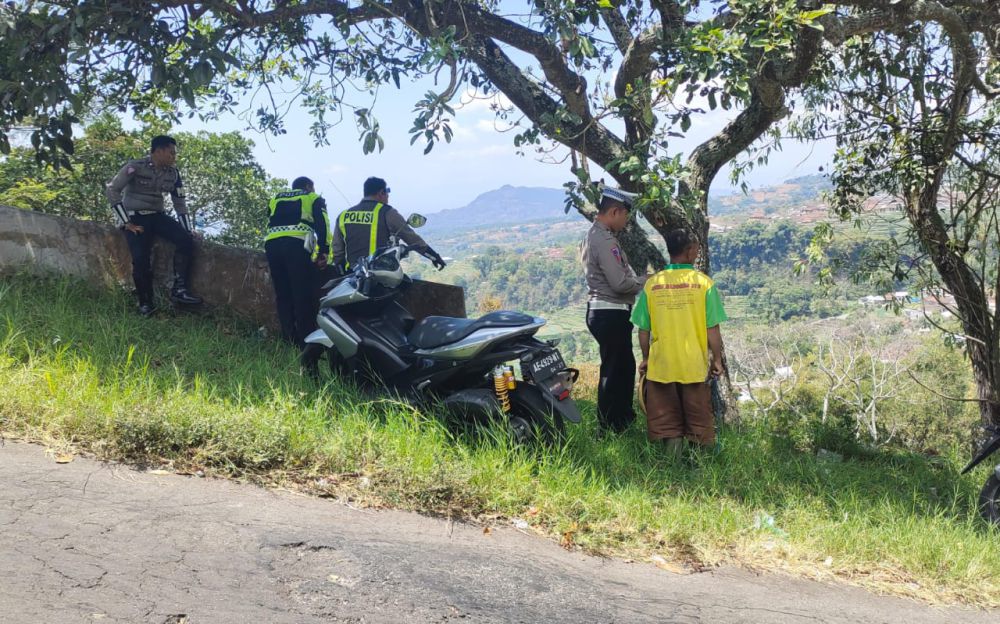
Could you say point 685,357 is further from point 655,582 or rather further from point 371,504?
point 371,504

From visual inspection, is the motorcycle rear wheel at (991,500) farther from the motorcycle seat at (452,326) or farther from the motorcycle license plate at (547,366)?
the motorcycle seat at (452,326)

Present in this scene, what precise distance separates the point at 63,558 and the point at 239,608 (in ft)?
2.41

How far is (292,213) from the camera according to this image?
21.4 ft

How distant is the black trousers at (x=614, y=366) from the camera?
→ 525cm

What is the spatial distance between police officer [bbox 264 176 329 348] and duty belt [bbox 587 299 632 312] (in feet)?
8.30

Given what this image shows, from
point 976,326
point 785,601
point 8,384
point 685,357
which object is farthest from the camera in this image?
point 976,326

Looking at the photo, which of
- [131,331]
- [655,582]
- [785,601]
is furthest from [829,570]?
[131,331]

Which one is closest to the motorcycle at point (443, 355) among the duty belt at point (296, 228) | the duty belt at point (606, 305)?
the duty belt at point (606, 305)

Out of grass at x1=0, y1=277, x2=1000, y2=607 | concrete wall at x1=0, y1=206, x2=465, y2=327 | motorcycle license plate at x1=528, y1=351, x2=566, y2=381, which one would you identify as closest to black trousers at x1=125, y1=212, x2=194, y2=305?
concrete wall at x1=0, y1=206, x2=465, y2=327

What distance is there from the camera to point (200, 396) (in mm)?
4520

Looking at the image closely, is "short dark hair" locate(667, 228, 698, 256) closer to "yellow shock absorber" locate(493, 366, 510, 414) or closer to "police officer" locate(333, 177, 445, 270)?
"yellow shock absorber" locate(493, 366, 510, 414)

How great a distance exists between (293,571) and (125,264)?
203 inches

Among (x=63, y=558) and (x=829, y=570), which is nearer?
(x=63, y=558)

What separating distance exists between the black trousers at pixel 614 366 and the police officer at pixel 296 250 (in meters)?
2.63
